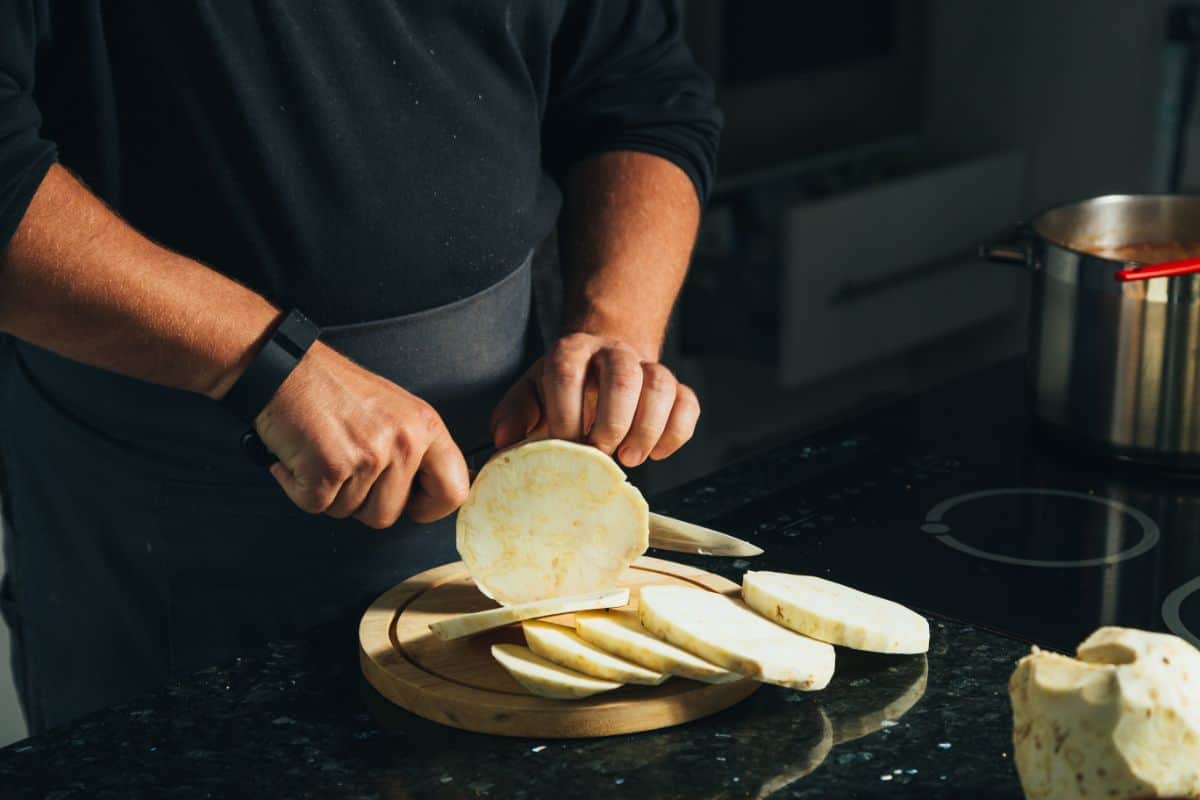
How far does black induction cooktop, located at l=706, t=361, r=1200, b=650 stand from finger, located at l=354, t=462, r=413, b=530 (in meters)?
0.25

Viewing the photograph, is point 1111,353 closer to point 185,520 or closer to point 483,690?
point 483,690

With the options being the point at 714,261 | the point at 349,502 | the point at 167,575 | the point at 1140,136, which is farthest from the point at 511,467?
the point at 1140,136

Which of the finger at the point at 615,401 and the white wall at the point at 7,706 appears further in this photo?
the white wall at the point at 7,706

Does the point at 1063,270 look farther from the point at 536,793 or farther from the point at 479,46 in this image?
the point at 536,793

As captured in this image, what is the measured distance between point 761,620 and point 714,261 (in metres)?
1.72

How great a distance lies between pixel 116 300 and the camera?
3.43 feet

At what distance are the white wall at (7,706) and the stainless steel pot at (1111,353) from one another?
1302 millimetres

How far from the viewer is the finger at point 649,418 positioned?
44.1 inches

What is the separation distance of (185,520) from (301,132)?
1.03 feet

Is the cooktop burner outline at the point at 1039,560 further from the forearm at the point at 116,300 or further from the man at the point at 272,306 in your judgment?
the forearm at the point at 116,300

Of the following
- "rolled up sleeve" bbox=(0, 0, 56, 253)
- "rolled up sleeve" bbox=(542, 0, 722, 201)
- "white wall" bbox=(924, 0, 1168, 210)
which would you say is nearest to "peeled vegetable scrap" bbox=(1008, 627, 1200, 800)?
"rolled up sleeve" bbox=(0, 0, 56, 253)

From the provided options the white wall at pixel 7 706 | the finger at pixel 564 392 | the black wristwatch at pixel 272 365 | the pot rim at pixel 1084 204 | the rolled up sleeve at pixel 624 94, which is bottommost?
the white wall at pixel 7 706

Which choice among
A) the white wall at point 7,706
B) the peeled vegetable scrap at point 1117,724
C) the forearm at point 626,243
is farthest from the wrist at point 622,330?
the white wall at point 7,706

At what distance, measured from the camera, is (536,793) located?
83 centimetres
